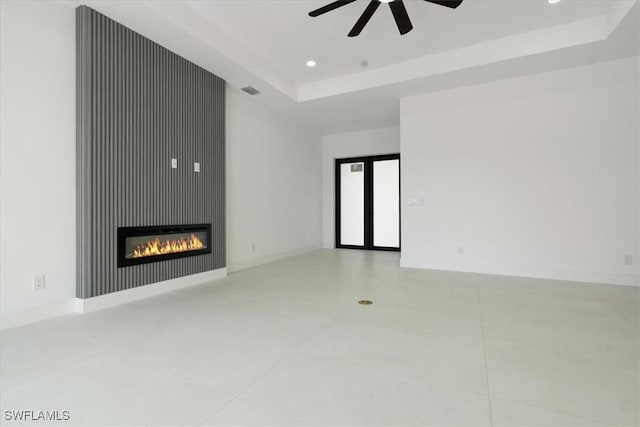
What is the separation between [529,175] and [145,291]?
550 centimetres

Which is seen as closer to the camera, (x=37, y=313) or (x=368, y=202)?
(x=37, y=313)

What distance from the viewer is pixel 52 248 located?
297cm

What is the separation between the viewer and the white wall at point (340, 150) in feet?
24.6

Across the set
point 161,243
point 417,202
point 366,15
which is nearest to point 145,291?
point 161,243

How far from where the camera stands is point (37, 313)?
9.35ft

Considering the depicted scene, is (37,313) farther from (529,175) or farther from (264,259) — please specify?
(529,175)

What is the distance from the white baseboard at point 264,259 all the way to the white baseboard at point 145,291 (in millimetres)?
414

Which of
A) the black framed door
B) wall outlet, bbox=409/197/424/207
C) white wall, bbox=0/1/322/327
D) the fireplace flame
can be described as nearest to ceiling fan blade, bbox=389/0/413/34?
wall outlet, bbox=409/197/424/207

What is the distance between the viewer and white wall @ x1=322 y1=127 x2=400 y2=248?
7489mm

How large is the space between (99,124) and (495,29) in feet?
15.5

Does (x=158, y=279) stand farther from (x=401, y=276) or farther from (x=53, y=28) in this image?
(x=401, y=276)

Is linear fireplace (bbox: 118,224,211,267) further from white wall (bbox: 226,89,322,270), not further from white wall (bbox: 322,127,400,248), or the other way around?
white wall (bbox: 322,127,400,248)

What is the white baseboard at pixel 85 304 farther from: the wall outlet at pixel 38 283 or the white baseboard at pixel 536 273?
the white baseboard at pixel 536 273

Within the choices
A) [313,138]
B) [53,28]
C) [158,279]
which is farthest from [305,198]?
[53,28]
